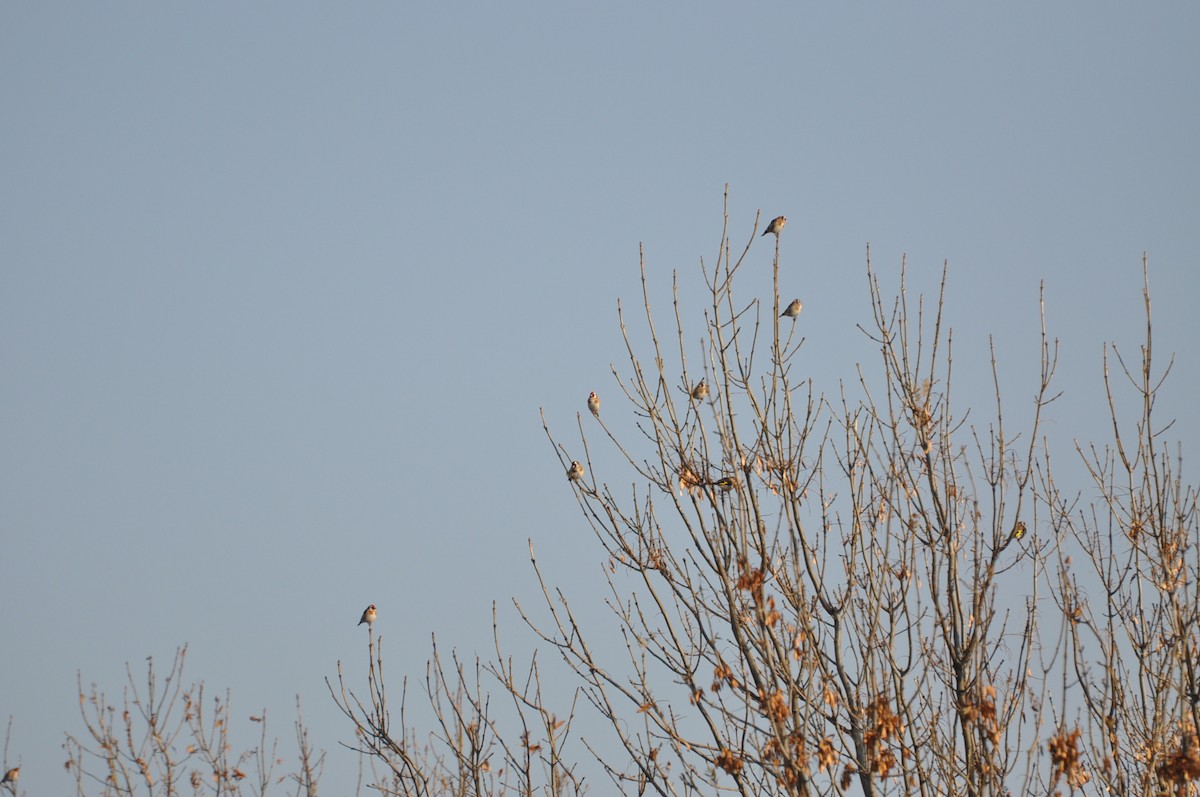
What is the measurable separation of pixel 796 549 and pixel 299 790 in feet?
38.4

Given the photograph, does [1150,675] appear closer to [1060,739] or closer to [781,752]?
[1060,739]

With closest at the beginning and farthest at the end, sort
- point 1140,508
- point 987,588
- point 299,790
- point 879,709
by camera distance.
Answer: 1. point 879,709
2. point 987,588
3. point 1140,508
4. point 299,790

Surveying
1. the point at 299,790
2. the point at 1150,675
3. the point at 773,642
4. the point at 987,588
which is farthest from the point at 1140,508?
the point at 299,790

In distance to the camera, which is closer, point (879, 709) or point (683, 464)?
point (879, 709)

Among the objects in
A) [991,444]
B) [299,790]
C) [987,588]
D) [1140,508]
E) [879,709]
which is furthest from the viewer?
[299,790]

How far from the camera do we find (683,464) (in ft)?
20.3

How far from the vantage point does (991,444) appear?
641cm

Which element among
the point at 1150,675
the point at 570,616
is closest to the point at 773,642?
the point at 570,616

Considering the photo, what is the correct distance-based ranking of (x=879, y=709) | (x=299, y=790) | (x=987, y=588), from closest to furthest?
(x=879, y=709) → (x=987, y=588) → (x=299, y=790)

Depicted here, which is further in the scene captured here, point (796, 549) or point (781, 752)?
point (796, 549)

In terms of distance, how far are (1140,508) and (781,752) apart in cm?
313

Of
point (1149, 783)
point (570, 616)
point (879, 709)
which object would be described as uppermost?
point (570, 616)

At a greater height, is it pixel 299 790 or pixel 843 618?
pixel 299 790

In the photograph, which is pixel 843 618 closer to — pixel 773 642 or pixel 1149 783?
pixel 773 642
